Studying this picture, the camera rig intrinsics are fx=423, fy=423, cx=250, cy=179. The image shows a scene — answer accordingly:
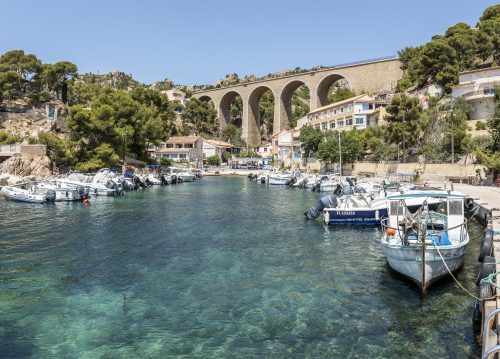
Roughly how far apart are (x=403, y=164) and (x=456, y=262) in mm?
36066

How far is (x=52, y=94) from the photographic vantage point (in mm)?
→ 72375

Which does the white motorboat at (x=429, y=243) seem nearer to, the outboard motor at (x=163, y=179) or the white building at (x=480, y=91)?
the white building at (x=480, y=91)

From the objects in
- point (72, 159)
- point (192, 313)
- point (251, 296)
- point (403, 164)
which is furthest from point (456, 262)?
point (72, 159)

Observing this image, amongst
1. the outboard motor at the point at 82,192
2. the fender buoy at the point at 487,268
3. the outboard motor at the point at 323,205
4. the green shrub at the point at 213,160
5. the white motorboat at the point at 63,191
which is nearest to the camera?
the fender buoy at the point at 487,268

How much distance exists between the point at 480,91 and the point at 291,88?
53984 mm

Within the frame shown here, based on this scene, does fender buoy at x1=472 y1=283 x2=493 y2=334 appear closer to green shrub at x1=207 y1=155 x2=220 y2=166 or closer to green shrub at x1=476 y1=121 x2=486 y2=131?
green shrub at x1=476 y1=121 x2=486 y2=131

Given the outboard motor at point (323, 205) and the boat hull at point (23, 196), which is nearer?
the outboard motor at point (323, 205)

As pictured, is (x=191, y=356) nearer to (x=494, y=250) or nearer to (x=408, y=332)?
(x=408, y=332)

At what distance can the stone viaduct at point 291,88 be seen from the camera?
7926cm

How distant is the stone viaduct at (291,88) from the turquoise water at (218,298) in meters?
65.9

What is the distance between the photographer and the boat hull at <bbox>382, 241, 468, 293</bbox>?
11398mm

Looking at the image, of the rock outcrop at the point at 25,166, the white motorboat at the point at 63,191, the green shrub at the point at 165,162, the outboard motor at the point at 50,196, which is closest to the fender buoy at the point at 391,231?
the white motorboat at the point at 63,191

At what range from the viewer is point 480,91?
4569 centimetres

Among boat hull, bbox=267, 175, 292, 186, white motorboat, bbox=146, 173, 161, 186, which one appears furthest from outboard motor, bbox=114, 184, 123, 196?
boat hull, bbox=267, 175, 292, 186
